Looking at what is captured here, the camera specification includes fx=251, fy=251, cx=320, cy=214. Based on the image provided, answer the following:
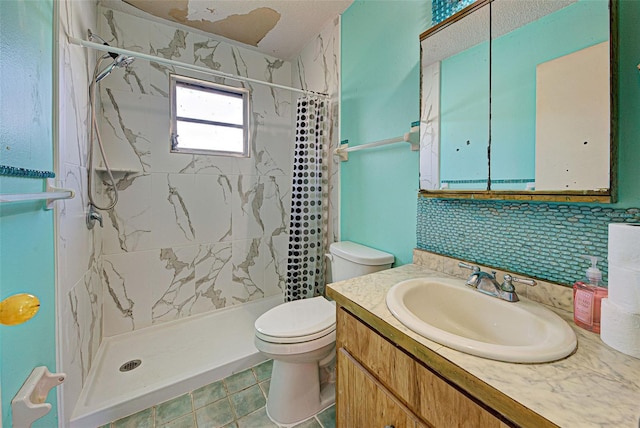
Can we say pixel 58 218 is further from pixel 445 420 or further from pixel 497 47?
pixel 497 47

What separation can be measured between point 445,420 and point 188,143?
234cm

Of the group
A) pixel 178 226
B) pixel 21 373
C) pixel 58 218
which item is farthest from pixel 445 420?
pixel 178 226

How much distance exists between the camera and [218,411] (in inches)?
53.0

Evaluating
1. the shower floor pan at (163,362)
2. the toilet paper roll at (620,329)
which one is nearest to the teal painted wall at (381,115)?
the toilet paper roll at (620,329)

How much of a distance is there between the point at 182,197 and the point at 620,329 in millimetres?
2411

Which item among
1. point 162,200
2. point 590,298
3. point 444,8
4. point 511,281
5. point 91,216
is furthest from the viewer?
point 162,200

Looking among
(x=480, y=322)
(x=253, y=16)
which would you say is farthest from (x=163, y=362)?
(x=253, y=16)

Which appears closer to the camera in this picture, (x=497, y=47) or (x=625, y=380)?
(x=625, y=380)

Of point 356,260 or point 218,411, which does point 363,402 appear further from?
point 218,411

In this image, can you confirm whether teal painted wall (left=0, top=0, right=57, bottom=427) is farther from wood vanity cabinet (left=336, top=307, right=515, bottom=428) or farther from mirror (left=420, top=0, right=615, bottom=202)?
mirror (left=420, top=0, right=615, bottom=202)

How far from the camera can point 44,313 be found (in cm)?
90

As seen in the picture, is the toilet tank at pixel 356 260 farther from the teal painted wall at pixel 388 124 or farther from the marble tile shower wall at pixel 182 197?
the marble tile shower wall at pixel 182 197

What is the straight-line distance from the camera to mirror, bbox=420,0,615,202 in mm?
737

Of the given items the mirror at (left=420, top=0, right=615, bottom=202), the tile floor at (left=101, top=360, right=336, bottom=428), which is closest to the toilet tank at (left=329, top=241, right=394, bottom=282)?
the mirror at (left=420, top=0, right=615, bottom=202)
